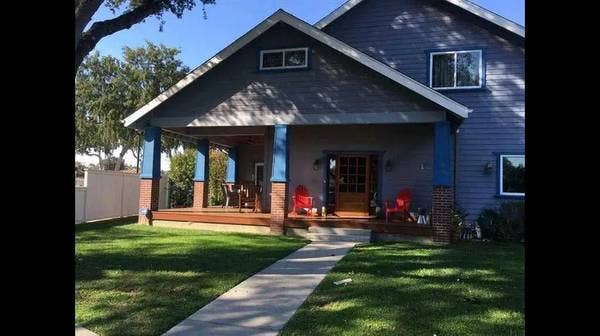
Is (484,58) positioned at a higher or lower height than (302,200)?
higher

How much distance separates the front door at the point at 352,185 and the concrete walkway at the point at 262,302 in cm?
576

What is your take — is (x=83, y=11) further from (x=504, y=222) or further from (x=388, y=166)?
(x=504, y=222)

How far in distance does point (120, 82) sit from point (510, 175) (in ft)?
98.7

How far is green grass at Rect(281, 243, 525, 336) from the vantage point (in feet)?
17.0

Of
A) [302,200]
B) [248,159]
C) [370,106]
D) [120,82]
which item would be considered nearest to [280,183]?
[302,200]

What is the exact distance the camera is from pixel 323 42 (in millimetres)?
12695
